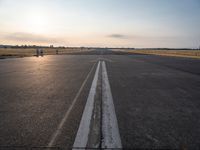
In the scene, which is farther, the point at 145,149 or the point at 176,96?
the point at 176,96

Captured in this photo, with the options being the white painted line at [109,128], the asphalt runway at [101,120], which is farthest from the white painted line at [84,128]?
the white painted line at [109,128]

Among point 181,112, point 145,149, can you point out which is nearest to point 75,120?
point 145,149

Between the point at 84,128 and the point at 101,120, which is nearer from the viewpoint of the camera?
the point at 84,128

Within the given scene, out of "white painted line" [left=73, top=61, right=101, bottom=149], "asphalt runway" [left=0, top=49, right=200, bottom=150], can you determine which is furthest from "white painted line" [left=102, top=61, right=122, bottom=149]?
"white painted line" [left=73, top=61, right=101, bottom=149]

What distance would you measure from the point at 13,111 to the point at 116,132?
277cm

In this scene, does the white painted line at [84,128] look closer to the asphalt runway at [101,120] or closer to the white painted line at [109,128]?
the asphalt runway at [101,120]

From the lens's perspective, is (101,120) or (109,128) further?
(101,120)

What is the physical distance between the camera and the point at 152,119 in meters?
4.39

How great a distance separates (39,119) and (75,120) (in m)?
0.80

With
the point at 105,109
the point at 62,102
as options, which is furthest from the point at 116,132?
the point at 62,102

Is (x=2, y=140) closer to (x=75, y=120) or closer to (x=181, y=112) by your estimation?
(x=75, y=120)

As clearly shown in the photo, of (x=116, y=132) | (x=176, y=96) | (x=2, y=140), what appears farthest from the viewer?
(x=176, y=96)

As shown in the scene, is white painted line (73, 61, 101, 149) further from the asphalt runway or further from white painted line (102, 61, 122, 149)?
white painted line (102, 61, 122, 149)

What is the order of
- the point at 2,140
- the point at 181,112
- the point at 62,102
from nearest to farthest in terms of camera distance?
1. the point at 2,140
2. the point at 181,112
3. the point at 62,102
